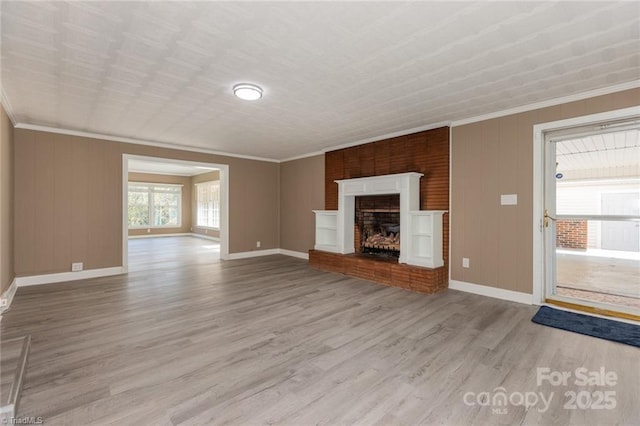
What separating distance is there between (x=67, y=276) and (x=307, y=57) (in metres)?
5.17

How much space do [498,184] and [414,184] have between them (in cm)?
114

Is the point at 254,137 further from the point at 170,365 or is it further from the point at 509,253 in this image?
the point at 509,253

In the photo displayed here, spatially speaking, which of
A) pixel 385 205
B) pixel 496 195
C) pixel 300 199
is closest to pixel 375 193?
pixel 385 205

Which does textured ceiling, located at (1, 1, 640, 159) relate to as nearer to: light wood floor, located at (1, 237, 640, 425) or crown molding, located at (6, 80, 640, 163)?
crown molding, located at (6, 80, 640, 163)

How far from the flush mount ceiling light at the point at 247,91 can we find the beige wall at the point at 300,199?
3363 millimetres

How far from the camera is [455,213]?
14.1 feet

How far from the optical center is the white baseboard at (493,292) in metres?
3.62

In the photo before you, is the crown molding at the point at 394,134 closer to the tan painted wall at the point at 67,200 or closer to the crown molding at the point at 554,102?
the crown molding at the point at 554,102

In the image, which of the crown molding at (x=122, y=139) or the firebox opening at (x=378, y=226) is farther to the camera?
the firebox opening at (x=378, y=226)

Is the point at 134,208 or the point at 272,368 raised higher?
the point at 134,208

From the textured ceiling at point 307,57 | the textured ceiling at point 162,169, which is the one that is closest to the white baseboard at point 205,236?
the textured ceiling at point 162,169

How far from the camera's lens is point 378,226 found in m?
5.62

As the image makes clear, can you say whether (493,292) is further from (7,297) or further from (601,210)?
(7,297)

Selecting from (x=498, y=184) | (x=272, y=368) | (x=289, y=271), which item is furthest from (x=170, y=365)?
(x=498, y=184)
